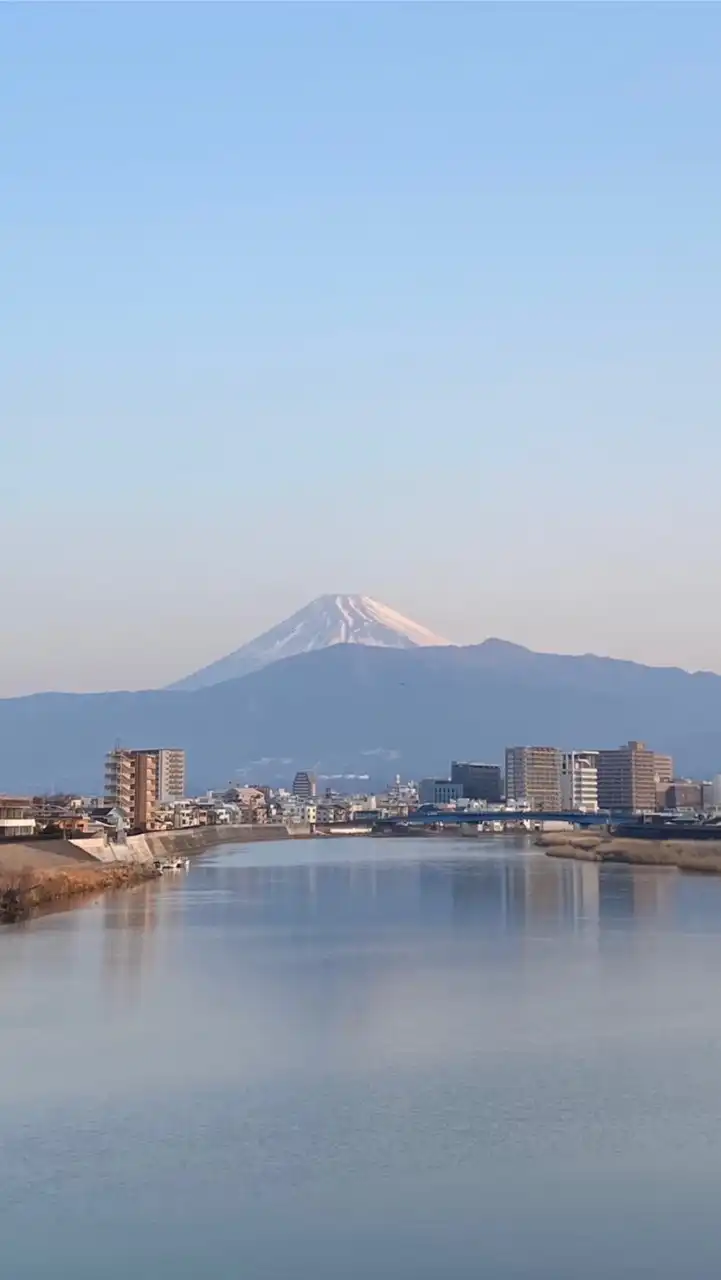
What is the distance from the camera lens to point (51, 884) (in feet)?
108

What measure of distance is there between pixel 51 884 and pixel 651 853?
2700cm

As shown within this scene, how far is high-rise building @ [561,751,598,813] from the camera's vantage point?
478 ft

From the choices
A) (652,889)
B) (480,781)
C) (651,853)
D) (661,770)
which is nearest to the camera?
(652,889)

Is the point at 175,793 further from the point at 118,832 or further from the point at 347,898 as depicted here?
the point at 347,898

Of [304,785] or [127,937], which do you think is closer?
[127,937]

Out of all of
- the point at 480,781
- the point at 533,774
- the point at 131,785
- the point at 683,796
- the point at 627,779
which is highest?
the point at 533,774

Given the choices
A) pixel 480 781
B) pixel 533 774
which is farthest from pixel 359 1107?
pixel 480 781

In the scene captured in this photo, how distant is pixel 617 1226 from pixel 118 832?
44.6m

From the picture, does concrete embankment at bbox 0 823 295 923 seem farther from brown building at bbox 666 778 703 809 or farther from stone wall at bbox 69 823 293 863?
brown building at bbox 666 778 703 809

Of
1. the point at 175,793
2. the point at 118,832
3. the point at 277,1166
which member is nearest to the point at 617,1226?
the point at 277,1166

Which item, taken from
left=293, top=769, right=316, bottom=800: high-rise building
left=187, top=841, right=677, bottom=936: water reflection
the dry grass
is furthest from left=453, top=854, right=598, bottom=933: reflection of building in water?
left=293, top=769, right=316, bottom=800: high-rise building

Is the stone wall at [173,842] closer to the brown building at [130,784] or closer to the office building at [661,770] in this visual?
the brown building at [130,784]

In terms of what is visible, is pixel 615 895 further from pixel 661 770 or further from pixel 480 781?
pixel 661 770

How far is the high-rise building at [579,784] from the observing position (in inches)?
5733
